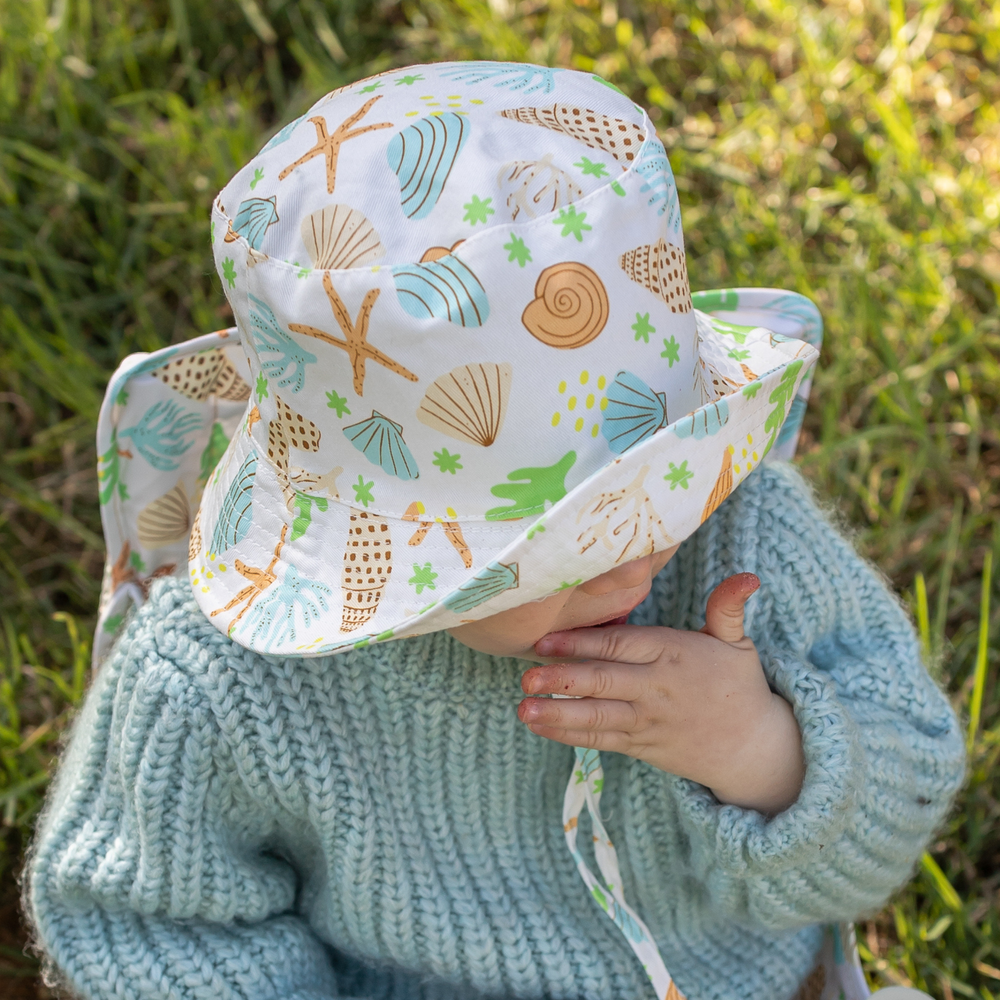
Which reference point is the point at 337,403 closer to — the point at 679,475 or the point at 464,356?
the point at 464,356

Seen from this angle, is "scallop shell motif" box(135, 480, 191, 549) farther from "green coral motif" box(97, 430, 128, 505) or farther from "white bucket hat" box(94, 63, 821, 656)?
"white bucket hat" box(94, 63, 821, 656)

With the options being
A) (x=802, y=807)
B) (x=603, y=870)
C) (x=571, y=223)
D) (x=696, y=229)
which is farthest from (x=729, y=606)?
(x=696, y=229)

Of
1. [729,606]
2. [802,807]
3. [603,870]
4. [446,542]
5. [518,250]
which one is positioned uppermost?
[518,250]

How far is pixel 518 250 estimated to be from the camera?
0.74 metres

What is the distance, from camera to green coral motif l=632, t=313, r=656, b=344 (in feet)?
2.60

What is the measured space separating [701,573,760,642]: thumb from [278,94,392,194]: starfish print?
49 cm

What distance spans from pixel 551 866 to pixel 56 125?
5.51 feet

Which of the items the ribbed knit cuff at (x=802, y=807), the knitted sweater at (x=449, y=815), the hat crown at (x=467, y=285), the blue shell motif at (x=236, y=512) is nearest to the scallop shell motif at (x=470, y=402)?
the hat crown at (x=467, y=285)

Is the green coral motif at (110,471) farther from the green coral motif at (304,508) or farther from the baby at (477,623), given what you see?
the green coral motif at (304,508)

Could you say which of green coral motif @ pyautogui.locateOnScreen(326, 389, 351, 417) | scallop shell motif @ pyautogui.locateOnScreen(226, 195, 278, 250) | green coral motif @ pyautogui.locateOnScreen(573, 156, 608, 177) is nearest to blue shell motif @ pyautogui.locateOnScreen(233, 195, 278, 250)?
scallop shell motif @ pyautogui.locateOnScreen(226, 195, 278, 250)

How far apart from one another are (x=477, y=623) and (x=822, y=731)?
0.36 m

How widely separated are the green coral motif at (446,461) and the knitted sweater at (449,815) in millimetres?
296

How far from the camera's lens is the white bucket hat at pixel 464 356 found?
75cm

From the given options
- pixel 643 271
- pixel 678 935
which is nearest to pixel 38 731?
pixel 678 935
